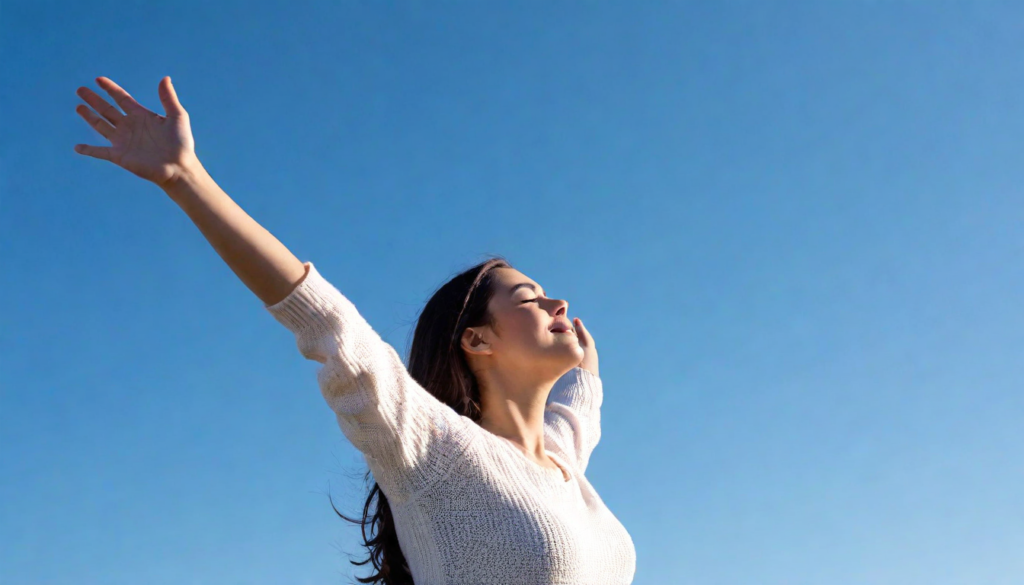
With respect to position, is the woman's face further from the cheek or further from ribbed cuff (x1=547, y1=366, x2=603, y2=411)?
ribbed cuff (x1=547, y1=366, x2=603, y2=411)

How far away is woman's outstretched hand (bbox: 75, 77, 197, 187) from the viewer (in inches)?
113

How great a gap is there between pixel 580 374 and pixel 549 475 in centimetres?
197

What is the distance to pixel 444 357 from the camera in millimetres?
5055

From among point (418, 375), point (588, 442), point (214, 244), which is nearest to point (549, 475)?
point (418, 375)

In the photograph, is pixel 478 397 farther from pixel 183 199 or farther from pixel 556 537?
pixel 183 199

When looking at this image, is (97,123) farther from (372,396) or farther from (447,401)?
(447,401)

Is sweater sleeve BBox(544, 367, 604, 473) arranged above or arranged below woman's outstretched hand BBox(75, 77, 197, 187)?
above

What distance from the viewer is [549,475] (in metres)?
4.59

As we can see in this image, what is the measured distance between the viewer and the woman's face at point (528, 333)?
194 inches

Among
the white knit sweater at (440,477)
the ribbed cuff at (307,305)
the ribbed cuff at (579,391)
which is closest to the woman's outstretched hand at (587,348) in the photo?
the ribbed cuff at (579,391)

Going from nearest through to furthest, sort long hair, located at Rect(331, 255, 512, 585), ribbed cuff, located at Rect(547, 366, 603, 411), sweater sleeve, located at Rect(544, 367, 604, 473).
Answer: long hair, located at Rect(331, 255, 512, 585) < sweater sleeve, located at Rect(544, 367, 604, 473) < ribbed cuff, located at Rect(547, 366, 603, 411)

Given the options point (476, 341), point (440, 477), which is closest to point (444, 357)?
point (476, 341)

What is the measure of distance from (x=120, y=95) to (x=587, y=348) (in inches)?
168

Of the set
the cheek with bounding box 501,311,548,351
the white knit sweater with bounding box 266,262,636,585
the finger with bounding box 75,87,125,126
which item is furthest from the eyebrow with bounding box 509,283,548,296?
the finger with bounding box 75,87,125,126
